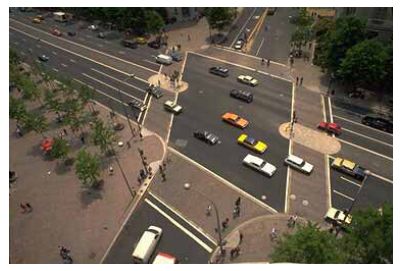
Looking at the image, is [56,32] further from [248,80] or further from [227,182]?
[227,182]

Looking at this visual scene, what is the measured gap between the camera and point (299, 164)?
162 ft

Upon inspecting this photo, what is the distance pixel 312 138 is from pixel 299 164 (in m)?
7.90

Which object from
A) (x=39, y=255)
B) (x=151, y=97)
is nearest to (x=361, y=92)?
(x=151, y=97)

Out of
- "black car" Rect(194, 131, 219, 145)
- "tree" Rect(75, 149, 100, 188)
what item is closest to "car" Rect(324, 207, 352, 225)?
"black car" Rect(194, 131, 219, 145)

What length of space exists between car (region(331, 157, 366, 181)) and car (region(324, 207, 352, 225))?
7269 millimetres

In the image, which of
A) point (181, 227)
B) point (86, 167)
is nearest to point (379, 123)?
point (181, 227)

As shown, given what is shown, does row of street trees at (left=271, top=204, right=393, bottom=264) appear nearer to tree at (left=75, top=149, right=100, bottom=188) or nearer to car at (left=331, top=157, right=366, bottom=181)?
car at (left=331, top=157, right=366, bottom=181)

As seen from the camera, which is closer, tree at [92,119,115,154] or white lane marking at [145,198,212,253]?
white lane marking at [145,198,212,253]

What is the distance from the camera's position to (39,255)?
141 ft

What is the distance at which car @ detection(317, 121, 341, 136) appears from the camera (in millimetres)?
55438

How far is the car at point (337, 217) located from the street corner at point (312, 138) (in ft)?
39.8

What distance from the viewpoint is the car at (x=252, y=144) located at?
53.1 meters

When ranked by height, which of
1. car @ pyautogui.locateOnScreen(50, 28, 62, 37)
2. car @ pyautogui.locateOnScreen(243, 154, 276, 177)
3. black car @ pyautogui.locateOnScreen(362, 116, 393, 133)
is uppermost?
black car @ pyautogui.locateOnScreen(362, 116, 393, 133)

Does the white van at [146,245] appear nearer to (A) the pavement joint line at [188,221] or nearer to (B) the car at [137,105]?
(A) the pavement joint line at [188,221]
